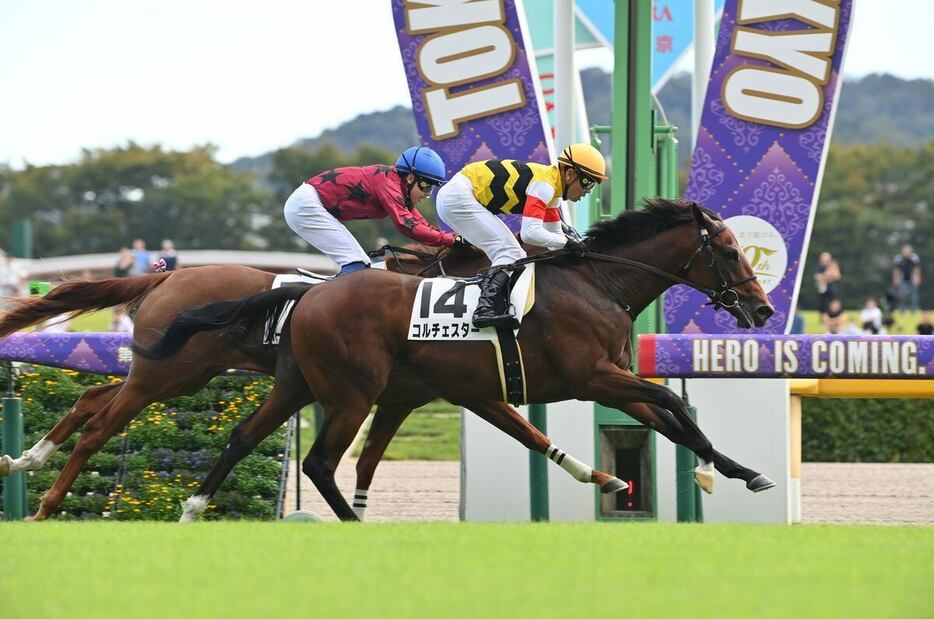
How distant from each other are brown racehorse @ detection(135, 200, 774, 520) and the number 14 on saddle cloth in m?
0.04

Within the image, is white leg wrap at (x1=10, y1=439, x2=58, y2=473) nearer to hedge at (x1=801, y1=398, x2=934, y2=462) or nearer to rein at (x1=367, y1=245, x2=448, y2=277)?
rein at (x1=367, y1=245, x2=448, y2=277)

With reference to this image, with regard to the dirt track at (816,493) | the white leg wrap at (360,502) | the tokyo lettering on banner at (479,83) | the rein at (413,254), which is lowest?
the dirt track at (816,493)

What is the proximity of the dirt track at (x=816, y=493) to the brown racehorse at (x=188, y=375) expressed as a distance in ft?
4.40

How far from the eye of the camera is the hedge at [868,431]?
12.4 metres

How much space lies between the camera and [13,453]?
7.01 meters

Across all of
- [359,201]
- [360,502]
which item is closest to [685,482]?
[360,502]

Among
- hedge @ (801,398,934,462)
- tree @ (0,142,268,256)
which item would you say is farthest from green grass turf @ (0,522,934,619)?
tree @ (0,142,268,256)

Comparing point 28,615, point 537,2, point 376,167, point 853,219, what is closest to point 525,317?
point 376,167

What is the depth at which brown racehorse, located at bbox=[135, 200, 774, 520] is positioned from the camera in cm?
618

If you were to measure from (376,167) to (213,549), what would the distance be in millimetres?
2664

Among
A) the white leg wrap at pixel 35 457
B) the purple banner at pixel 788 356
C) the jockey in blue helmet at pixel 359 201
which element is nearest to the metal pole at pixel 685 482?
the purple banner at pixel 788 356

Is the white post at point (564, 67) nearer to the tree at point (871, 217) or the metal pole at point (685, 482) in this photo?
the metal pole at point (685, 482)

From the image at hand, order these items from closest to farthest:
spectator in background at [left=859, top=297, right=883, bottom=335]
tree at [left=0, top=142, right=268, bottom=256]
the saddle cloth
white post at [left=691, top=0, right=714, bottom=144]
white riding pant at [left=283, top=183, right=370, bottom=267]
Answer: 1. the saddle cloth
2. white riding pant at [left=283, top=183, right=370, bottom=267]
3. white post at [left=691, top=0, right=714, bottom=144]
4. spectator in background at [left=859, top=297, right=883, bottom=335]
5. tree at [left=0, top=142, right=268, bottom=256]

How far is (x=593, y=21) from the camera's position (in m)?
15.5
